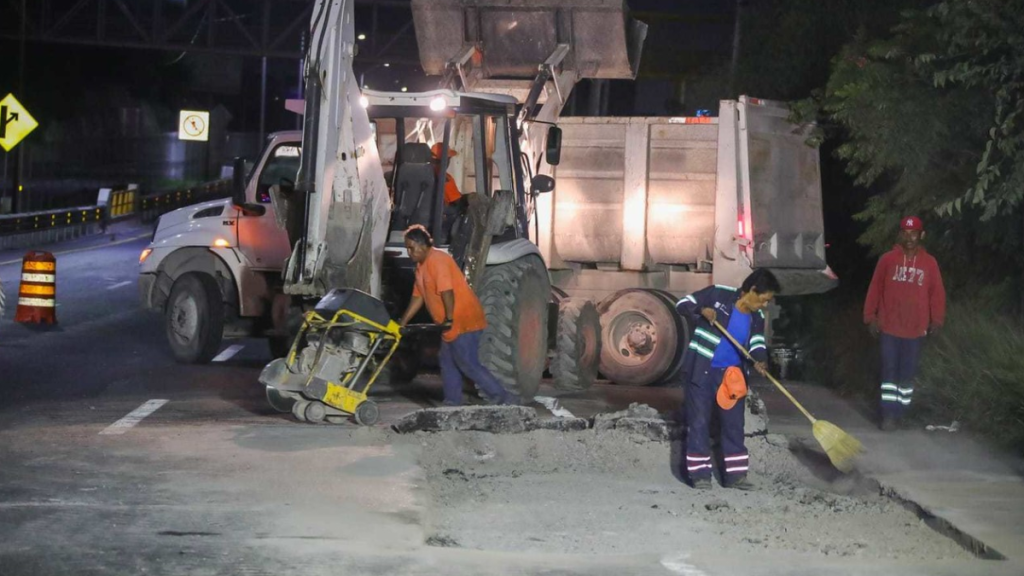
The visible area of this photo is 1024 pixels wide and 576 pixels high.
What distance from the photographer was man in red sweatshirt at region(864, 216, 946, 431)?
12.6 meters

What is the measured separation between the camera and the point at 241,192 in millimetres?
15547

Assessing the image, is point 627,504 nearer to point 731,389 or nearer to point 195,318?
point 731,389

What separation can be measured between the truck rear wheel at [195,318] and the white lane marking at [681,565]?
8810 millimetres

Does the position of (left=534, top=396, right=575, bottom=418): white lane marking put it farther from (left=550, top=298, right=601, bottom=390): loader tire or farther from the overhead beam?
the overhead beam

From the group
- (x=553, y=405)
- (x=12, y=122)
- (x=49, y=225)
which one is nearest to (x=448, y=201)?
(x=553, y=405)

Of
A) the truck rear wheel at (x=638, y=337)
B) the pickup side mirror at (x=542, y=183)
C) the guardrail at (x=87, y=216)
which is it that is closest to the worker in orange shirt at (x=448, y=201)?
the pickup side mirror at (x=542, y=183)

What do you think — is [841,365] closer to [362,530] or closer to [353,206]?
[353,206]

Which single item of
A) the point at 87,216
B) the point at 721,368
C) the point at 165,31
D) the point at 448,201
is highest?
the point at 165,31

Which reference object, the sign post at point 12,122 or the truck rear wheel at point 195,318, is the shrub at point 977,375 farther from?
the sign post at point 12,122

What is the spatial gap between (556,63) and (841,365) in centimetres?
440

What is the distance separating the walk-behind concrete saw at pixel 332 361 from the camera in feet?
37.1

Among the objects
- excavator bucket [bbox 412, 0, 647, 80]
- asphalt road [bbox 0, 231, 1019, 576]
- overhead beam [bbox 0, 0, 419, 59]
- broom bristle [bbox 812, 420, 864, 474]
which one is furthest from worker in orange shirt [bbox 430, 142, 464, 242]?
overhead beam [bbox 0, 0, 419, 59]

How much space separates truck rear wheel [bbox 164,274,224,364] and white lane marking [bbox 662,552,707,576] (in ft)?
28.9

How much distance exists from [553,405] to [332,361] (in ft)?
9.19
